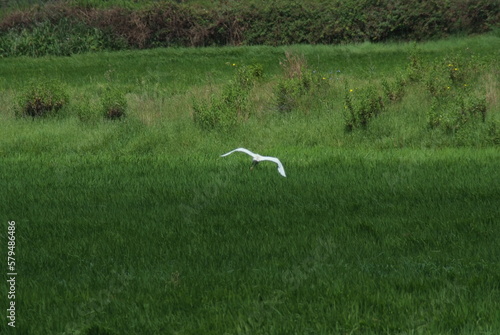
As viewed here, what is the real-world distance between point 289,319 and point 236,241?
211 centimetres

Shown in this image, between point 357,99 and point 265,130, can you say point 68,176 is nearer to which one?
point 265,130

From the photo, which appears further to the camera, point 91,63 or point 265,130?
point 91,63

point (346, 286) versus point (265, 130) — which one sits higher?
point (346, 286)

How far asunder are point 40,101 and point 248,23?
11.9 m

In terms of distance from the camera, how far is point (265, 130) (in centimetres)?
1495

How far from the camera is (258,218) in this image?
827cm

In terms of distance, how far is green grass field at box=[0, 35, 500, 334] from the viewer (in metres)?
5.45

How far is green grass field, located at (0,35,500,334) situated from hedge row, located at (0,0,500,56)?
8704 mm

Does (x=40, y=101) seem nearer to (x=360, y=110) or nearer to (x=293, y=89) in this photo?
(x=293, y=89)

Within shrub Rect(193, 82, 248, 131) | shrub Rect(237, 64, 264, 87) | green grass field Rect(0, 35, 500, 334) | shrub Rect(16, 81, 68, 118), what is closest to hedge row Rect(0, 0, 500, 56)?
green grass field Rect(0, 35, 500, 334)

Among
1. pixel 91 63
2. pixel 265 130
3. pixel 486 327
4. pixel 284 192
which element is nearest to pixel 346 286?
pixel 486 327

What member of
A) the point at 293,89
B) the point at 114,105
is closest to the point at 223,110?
the point at 293,89

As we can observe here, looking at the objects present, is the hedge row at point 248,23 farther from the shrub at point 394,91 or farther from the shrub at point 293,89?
the shrub at point 394,91

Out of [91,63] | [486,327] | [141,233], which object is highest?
[486,327]
